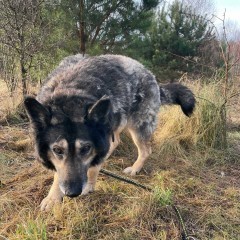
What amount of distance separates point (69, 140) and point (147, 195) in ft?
3.59

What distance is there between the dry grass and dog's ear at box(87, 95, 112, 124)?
0.89m

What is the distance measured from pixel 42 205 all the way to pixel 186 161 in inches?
95.9

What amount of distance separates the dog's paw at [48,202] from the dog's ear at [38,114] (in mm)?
802

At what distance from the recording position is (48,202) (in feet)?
11.6

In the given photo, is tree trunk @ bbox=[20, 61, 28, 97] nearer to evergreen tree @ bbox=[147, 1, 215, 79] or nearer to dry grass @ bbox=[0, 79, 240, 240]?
dry grass @ bbox=[0, 79, 240, 240]

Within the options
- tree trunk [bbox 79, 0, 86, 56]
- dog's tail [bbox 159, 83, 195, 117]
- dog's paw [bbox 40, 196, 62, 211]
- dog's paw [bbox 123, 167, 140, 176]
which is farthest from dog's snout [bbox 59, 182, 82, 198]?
tree trunk [bbox 79, 0, 86, 56]

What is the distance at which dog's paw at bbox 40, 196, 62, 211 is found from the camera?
11.5 feet

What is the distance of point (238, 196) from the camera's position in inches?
166

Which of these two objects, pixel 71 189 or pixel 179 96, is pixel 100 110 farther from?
pixel 179 96

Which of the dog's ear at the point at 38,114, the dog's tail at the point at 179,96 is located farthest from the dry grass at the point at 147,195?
the dog's ear at the point at 38,114

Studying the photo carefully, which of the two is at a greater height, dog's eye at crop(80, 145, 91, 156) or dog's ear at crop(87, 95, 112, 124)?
dog's ear at crop(87, 95, 112, 124)

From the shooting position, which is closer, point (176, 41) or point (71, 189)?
point (71, 189)

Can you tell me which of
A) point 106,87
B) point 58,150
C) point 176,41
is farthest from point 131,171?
point 176,41

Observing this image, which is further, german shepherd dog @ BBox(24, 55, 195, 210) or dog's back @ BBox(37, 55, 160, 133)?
dog's back @ BBox(37, 55, 160, 133)
